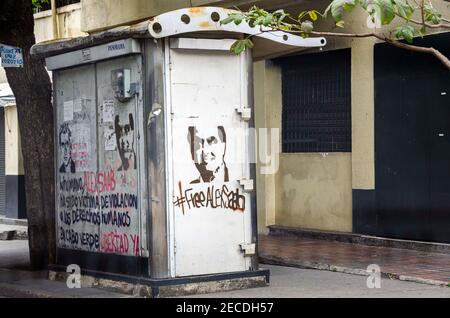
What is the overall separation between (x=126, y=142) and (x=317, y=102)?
5729mm

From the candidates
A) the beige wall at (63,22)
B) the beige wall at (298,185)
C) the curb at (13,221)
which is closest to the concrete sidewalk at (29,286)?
the beige wall at (298,185)

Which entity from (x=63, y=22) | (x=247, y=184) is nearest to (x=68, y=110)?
(x=247, y=184)

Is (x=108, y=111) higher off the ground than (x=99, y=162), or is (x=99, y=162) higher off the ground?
(x=108, y=111)

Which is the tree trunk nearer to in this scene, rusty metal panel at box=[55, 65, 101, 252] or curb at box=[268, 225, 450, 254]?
rusty metal panel at box=[55, 65, 101, 252]

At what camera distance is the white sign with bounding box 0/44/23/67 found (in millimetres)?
12227

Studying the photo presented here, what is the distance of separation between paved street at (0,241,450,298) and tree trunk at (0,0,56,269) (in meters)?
0.52

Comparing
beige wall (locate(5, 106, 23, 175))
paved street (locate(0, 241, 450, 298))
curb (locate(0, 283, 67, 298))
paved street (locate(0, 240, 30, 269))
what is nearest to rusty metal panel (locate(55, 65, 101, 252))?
paved street (locate(0, 241, 450, 298))


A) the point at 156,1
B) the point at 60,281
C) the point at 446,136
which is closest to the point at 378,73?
the point at 446,136

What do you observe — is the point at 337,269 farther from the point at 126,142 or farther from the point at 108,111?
A: the point at 108,111

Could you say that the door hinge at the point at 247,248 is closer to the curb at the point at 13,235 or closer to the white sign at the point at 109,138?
the white sign at the point at 109,138

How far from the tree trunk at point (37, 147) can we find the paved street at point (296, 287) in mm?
522

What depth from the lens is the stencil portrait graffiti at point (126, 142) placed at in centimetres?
1025

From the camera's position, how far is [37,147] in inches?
490
